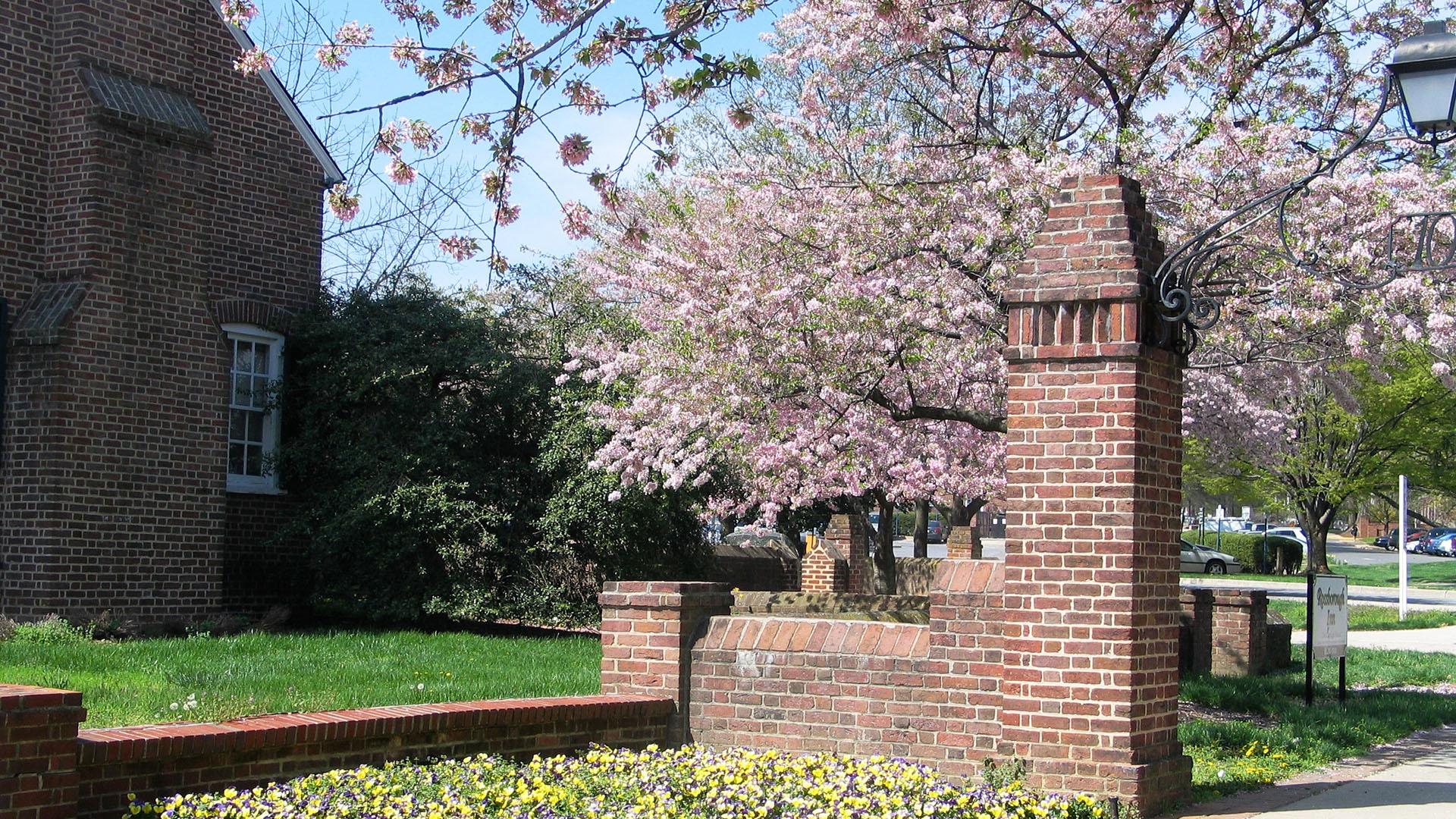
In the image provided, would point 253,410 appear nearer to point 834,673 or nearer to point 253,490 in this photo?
point 253,490

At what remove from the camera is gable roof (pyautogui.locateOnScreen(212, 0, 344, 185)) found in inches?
630

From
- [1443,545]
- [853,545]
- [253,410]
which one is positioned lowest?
[1443,545]

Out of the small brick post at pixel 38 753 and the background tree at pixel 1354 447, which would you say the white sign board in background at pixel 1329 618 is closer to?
the small brick post at pixel 38 753

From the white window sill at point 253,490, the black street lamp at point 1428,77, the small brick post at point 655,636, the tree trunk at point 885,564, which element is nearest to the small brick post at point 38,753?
the small brick post at point 655,636

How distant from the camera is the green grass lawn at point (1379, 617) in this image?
23.9 m

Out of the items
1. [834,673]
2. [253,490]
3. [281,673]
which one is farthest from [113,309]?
[834,673]

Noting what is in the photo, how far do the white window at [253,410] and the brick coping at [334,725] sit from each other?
9488 millimetres

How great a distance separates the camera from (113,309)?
1410 centimetres

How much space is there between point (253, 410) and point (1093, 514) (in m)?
→ 11.9

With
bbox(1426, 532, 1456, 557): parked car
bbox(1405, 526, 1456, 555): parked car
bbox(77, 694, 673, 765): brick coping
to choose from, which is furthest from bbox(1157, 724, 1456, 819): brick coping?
bbox(1405, 526, 1456, 555): parked car

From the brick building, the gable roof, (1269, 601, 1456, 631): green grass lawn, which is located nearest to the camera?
the brick building

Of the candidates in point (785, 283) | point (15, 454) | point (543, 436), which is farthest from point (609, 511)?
point (15, 454)

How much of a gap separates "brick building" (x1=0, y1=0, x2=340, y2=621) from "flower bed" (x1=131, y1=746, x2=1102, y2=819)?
843cm

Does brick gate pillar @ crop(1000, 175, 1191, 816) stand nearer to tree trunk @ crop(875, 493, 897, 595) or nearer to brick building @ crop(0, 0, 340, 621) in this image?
brick building @ crop(0, 0, 340, 621)
